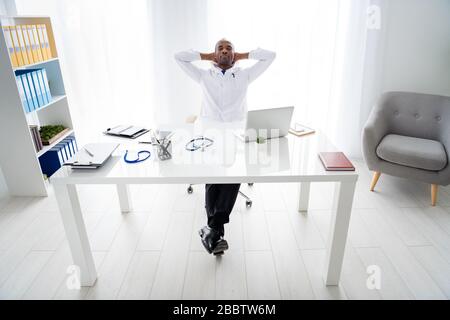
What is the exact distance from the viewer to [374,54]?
10.3 feet


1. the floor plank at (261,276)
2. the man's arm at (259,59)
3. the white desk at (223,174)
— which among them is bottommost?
the floor plank at (261,276)

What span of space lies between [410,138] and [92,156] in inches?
100

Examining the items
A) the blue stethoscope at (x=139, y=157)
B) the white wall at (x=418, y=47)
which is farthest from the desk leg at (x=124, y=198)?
the white wall at (x=418, y=47)

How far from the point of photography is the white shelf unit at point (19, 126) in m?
Result: 2.53

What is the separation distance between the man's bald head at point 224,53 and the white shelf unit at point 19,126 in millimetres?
1535

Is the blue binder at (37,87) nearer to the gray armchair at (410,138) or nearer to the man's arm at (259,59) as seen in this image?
the man's arm at (259,59)

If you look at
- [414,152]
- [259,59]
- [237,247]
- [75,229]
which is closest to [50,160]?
[75,229]

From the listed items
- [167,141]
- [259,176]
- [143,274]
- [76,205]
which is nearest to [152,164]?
[167,141]

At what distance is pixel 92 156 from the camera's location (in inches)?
69.5

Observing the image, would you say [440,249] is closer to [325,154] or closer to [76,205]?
[325,154]

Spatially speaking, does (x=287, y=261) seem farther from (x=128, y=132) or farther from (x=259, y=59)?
(x=259, y=59)

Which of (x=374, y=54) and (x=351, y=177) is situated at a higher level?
(x=374, y=54)

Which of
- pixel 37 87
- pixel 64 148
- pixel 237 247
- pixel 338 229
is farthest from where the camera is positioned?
pixel 64 148
